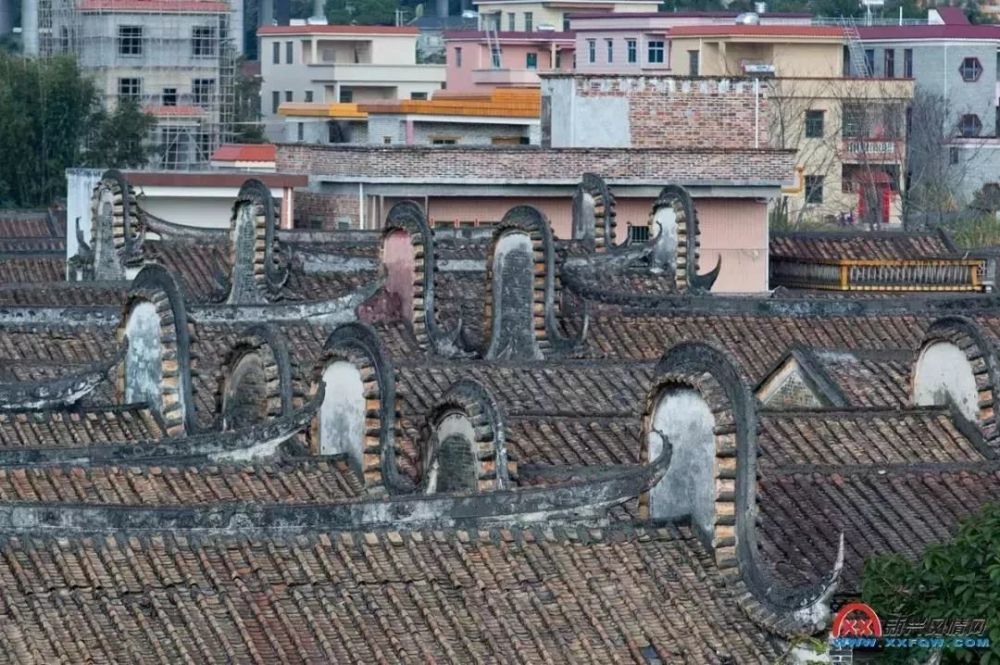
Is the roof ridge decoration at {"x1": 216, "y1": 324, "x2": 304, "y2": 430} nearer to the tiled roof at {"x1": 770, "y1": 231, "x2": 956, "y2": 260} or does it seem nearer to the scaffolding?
the tiled roof at {"x1": 770, "y1": 231, "x2": 956, "y2": 260}

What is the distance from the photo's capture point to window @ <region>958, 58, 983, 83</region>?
92438mm

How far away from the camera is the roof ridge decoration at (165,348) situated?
96.2 feet

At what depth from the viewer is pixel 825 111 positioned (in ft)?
269

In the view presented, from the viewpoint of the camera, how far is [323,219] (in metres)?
60.5

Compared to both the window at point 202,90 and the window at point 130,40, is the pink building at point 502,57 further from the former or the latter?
the window at point 130,40

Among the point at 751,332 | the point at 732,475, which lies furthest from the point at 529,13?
the point at 732,475

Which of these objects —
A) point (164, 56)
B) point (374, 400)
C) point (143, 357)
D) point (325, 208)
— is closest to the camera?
point (374, 400)

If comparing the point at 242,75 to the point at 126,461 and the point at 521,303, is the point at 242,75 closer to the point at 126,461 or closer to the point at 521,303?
the point at 521,303

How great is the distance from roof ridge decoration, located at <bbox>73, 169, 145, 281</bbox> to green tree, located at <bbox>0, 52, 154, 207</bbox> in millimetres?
33480

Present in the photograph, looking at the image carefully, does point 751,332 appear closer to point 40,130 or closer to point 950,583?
point 950,583

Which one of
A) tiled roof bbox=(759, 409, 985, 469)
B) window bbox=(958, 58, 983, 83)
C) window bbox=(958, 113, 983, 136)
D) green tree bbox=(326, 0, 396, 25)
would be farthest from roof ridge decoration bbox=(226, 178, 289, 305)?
green tree bbox=(326, 0, 396, 25)

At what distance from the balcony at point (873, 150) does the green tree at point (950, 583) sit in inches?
2420

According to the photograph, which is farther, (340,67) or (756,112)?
(340,67)

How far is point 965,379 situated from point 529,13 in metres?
81.3
